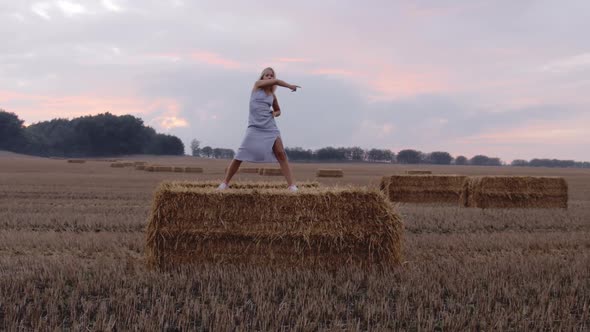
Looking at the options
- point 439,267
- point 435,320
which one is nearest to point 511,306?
point 435,320

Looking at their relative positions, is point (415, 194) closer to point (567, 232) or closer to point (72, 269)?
point (567, 232)

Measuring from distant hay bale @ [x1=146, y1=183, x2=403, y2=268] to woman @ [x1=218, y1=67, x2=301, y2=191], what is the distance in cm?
87

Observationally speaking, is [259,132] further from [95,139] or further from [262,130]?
[95,139]

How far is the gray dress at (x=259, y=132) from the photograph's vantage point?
24.2 feet

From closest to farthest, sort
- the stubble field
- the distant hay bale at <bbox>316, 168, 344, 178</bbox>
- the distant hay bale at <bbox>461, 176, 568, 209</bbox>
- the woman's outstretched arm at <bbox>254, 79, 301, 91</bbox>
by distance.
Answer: the stubble field, the woman's outstretched arm at <bbox>254, 79, 301, 91</bbox>, the distant hay bale at <bbox>461, 176, 568, 209</bbox>, the distant hay bale at <bbox>316, 168, 344, 178</bbox>

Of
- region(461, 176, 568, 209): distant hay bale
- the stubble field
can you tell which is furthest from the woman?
region(461, 176, 568, 209): distant hay bale

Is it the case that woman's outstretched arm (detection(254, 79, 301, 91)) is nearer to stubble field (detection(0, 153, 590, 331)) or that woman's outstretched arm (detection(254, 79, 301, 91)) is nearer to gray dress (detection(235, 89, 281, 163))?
gray dress (detection(235, 89, 281, 163))

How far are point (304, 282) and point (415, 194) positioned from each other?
13.2 meters

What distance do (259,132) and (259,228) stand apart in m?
1.54

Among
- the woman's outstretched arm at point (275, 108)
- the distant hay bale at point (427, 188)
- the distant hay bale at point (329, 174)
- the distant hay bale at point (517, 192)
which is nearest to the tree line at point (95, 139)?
the distant hay bale at point (329, 174)

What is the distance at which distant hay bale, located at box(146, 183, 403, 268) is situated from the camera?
6.53 meters

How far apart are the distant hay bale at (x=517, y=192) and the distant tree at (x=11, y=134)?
114 metres

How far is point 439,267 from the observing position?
267 inches

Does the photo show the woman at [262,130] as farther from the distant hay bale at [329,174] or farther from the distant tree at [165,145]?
the distant tree at [165,145]
